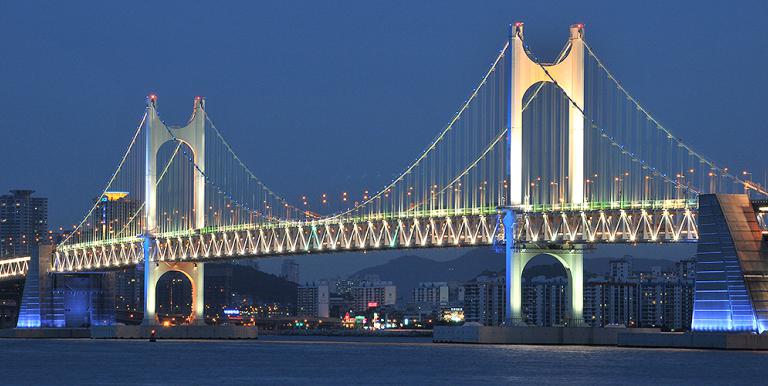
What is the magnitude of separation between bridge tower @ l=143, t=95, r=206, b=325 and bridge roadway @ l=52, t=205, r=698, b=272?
0.72 meters

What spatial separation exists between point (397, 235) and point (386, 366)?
47.2 feet

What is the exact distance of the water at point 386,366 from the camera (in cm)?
5500

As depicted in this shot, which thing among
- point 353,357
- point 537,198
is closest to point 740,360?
point 537,198

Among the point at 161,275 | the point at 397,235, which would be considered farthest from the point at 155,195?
the point at 397,235

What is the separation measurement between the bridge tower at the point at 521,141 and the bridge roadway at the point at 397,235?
72 cm

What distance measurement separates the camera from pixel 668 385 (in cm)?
5238

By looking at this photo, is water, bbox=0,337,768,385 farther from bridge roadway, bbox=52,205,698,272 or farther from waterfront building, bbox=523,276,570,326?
waterfront building, bbox=523,276,570,326

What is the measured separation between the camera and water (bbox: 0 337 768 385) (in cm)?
5500

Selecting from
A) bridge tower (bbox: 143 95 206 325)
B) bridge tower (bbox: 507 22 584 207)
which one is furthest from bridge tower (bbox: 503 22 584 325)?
bridge tower (bbox: 143 95 206 325)

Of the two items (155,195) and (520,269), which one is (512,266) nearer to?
(520,269)

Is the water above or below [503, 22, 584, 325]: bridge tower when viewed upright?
below

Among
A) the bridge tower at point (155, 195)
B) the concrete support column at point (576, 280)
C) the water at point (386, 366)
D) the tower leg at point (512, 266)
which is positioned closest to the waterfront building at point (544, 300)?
the bridge tower at point (155, 195)

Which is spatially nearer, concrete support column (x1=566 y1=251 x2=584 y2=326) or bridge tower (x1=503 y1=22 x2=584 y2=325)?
bridge tower (x1=503 y1=22 x2=584 y2=325)

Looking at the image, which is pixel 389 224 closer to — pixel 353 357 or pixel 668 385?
pixel 353 357
